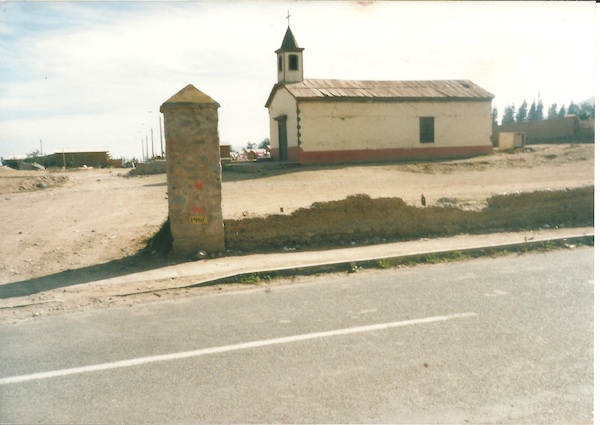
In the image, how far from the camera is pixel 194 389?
400 cm

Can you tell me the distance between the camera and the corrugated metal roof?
94.2ft

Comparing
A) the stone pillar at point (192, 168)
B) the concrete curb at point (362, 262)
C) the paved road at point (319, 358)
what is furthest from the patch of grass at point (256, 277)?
the stone pillar at point (192, 168)

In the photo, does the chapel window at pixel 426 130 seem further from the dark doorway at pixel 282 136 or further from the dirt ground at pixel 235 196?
the dark doorway at pixel 282 136

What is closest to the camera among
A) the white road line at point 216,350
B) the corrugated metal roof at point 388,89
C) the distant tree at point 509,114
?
the white road line at point 216,350

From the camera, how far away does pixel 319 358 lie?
4562 millimetres

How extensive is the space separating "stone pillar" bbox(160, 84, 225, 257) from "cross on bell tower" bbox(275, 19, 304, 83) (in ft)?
73.0

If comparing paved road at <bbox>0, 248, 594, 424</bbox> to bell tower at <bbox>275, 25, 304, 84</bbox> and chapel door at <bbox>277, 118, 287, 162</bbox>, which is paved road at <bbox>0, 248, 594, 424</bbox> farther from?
bell tower at <bbox>275, 25, 304, 84</bbox>

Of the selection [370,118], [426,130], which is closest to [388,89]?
[370,118]

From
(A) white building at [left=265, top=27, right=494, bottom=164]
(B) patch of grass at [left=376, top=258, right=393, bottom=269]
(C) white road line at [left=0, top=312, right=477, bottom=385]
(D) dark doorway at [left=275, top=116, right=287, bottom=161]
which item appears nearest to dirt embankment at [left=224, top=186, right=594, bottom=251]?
(B) patch of grass at [left=376, top=258, right=393, bottom=269]

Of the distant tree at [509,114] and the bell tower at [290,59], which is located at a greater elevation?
the distant tree at [509,114]

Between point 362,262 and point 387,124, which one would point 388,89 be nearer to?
point 387,124

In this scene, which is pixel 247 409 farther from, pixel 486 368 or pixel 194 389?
pixel 486 368

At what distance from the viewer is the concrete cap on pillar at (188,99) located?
853cm

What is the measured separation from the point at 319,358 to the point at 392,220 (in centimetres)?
609
